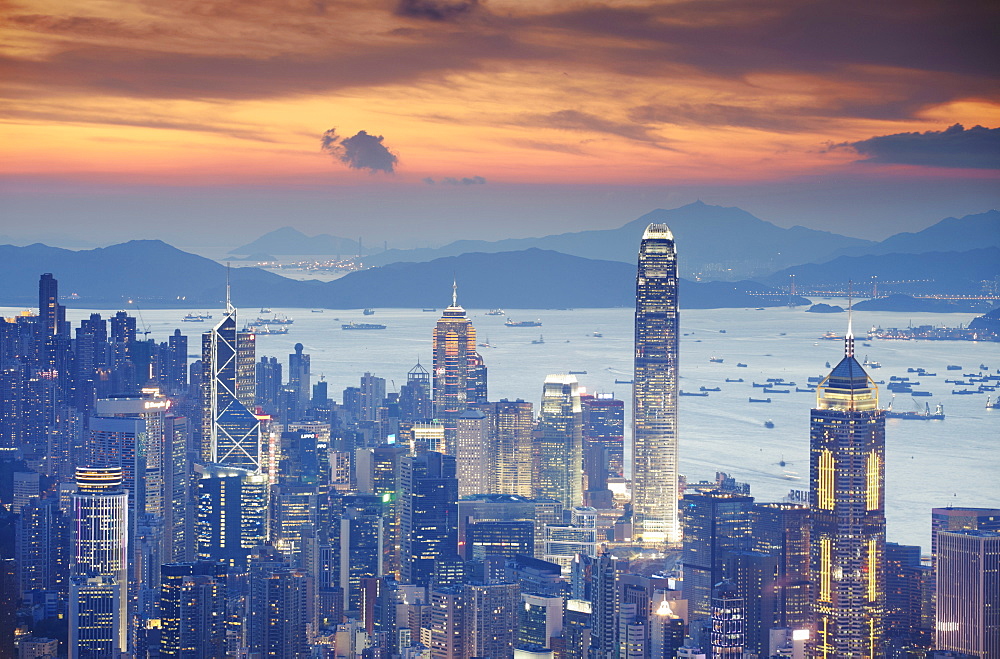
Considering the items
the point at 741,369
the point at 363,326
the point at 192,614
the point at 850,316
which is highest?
the point at 363,326

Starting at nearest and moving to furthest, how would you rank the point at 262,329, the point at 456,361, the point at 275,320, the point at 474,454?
the point at 474,454 → the point at 456,361 → the point at 262,329 → the point at 275,320

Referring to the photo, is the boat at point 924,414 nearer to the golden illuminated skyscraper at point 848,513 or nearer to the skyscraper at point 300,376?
the golden illuminated skyscraper at point 848,513

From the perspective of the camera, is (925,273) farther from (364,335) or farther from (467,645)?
(364,335)

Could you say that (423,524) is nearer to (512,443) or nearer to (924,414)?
(512,443)

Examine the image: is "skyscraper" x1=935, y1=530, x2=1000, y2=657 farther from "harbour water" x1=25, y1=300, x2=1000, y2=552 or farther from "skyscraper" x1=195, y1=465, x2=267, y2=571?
"skyscraper" x1=195, y1=465, x2=267, y2=571

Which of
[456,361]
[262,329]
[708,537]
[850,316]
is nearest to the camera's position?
[708,537]

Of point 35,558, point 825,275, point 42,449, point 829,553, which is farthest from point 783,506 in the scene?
point 42,449

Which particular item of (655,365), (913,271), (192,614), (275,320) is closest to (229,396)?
(275,320)
